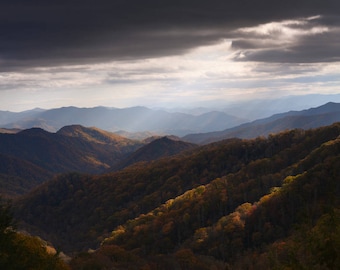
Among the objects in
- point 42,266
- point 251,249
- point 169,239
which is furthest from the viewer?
point 169,239

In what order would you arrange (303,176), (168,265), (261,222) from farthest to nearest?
(303,176)
(261,222)
(168,265)

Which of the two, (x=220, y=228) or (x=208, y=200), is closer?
(x=220, y=228)

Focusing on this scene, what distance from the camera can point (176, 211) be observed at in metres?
176

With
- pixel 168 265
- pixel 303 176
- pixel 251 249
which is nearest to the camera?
pixel 168 265

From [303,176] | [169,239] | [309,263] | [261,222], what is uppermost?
[309,263]

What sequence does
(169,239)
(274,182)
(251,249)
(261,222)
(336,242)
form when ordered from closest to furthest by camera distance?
1. (336,242)
2. (251,249)
3. (261,222)
4. (169,239)
5. (274,182)

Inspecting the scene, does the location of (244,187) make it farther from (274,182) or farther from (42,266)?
(42,266)

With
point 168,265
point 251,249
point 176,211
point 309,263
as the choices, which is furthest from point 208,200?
point 309,263

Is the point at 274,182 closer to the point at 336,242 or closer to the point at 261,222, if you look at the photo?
the point at 261,222

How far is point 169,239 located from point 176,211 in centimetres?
2914

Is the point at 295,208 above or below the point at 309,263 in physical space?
below

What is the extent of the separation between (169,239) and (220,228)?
27999 mm

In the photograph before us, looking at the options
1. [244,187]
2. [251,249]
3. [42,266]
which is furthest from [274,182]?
[42,266]

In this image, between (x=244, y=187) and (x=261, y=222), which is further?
(x=244, y=187)
